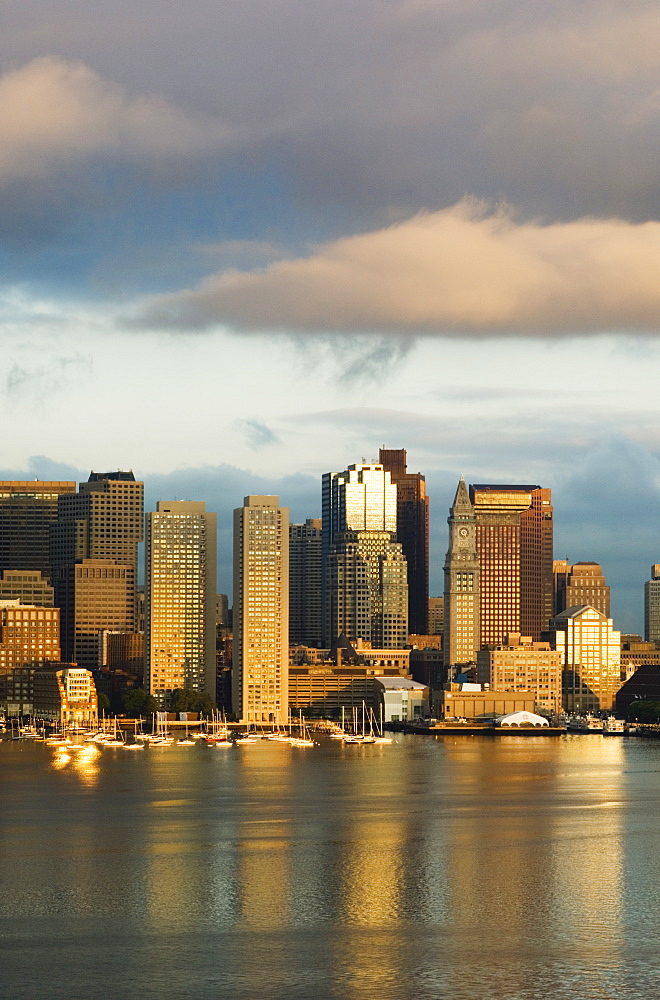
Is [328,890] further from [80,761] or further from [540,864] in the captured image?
[80,761]

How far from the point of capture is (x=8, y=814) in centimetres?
9969

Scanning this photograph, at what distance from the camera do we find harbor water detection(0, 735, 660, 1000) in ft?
180

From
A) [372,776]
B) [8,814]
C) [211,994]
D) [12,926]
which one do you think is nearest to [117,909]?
[12,926]

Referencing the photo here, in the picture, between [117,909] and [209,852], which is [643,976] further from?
[209,852]

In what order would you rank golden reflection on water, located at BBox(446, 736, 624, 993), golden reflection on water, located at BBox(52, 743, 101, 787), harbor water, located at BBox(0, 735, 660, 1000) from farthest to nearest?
1. golden reflection on water, located at BBox(52, 743, 101, 787)
2. golden reflection on water, located at BBox(446, 736, 624, 993)
3. harbor water, located at BBox(0, 735, 660, 1000)

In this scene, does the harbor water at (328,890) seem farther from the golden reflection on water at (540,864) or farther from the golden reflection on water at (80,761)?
the golden reflection on water at (80,761)

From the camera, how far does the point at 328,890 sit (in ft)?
230

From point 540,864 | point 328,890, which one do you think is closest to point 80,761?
point 540,864

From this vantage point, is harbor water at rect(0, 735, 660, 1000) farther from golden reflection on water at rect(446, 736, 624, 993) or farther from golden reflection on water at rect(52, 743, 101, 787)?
golden reflection on water at rect(52, 743, 101, 787)

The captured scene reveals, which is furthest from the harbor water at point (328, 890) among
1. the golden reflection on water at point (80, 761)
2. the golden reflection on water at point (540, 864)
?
the golden reflection on water at point (80, 761)

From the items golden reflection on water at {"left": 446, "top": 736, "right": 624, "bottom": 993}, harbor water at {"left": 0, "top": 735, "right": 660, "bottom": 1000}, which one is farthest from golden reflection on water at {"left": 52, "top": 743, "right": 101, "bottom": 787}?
golden reflection on water at {"left": 446, "top": 736, "right": 624, "bottom": 993}

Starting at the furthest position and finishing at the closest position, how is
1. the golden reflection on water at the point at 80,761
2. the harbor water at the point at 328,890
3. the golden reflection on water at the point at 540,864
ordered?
the golden reflection on water at the point at 80,761
the golden reflection on water at the point at 540,864
the harbor water at the point at 328,890

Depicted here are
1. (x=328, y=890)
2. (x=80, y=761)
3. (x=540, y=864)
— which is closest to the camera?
(x=328, y=890)

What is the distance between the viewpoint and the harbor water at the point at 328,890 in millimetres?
54844
